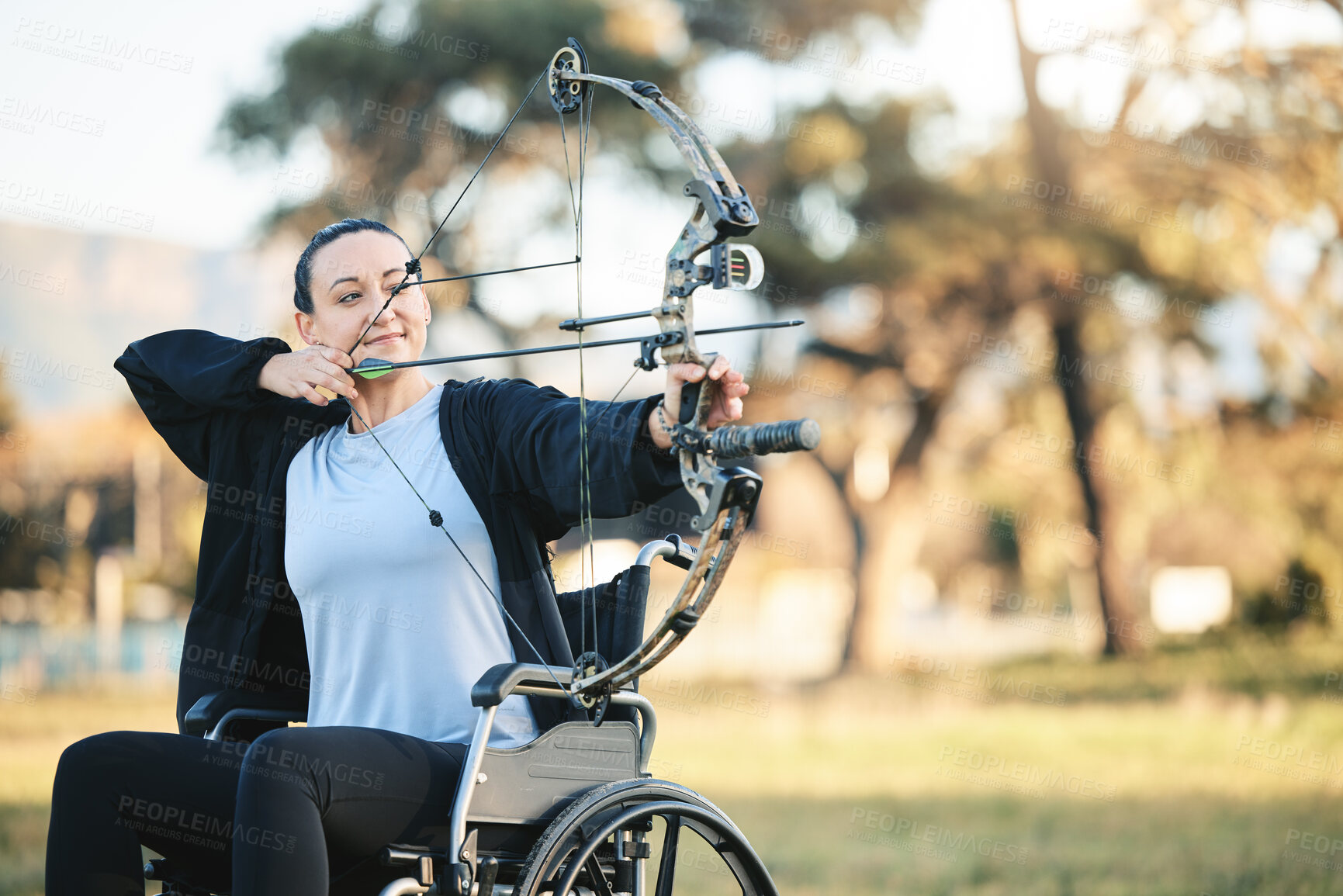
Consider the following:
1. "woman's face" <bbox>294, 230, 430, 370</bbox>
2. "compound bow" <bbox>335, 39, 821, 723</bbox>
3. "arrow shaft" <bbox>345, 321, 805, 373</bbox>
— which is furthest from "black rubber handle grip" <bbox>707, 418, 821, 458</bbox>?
Result: "woman's face" <bbox>294, 230, 430, 370</bbox>

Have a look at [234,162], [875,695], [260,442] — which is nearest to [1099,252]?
[875,695]

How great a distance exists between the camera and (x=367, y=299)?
2486mm

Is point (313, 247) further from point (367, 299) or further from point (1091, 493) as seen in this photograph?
point (1091, 493)

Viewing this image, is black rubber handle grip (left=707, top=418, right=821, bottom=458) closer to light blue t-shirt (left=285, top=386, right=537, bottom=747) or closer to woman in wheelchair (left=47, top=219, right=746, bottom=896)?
woman in wheelchair (left=47, top=219, right=746, bottom=896)

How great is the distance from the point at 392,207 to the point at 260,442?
36.5ft

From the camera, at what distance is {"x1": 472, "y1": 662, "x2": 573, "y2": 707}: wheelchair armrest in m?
1.94

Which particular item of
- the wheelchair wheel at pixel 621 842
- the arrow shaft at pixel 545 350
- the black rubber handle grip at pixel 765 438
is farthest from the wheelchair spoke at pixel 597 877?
the arrow shaft at pixel 545 350

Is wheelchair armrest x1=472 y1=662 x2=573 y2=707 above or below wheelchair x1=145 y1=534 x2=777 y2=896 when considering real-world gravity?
above

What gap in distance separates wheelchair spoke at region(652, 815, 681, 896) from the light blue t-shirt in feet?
0.89

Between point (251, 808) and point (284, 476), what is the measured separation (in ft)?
2.92

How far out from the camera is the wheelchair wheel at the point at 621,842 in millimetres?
→ 1948

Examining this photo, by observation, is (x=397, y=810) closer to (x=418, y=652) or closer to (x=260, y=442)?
(x=418, y=652)

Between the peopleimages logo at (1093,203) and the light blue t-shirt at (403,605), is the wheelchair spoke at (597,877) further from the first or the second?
the peopleimages logo at (1093,203)

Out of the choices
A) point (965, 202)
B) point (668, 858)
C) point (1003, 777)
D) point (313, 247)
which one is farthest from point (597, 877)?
point (965, 202)
